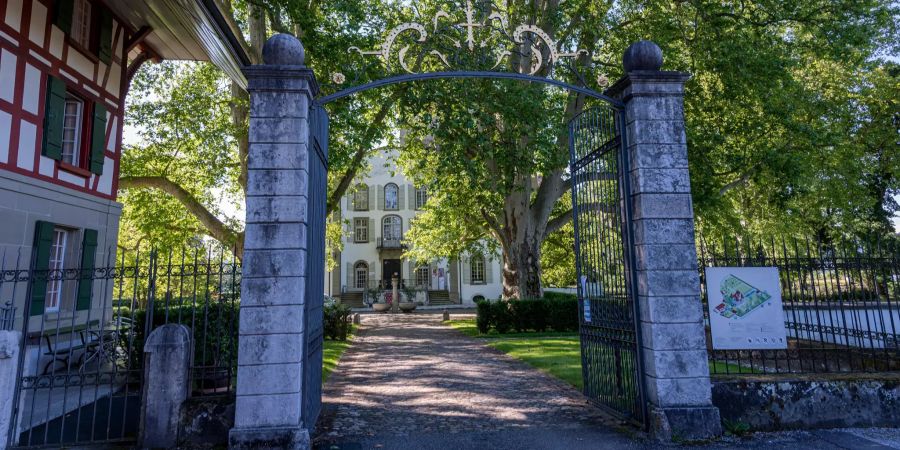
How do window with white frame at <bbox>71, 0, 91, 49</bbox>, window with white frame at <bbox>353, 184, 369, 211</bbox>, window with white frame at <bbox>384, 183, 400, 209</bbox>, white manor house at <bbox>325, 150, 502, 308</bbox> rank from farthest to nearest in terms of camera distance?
window with white frame at <bbox>384, 183, 400, 209</bbox> → window with white frame at <bbox>353, 184, 369, 211</bbox> → white manor house at <bbox>325, 150, 502, 308</bbox> → window with white frame at <bbox>71, 0, 91, 49</bbox>

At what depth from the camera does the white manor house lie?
35.4 metres

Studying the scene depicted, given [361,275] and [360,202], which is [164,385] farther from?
[360,202]

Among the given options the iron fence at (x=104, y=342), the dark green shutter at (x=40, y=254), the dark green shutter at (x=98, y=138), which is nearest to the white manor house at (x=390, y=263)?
the dark green shutter at (x=98, y=138)

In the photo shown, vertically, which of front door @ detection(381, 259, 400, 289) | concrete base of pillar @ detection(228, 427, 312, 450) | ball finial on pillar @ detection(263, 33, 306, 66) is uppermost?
ball finial on pillar @ detection(263, 33, 306, 66)

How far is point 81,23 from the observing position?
10258 mm

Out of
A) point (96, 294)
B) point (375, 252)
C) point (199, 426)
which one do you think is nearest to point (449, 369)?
point (199, 426)

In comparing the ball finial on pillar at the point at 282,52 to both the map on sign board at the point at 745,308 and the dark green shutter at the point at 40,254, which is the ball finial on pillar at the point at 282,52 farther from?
the dark green shutter at the point at 40,254

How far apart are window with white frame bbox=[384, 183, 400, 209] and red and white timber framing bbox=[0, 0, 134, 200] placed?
1065 inches

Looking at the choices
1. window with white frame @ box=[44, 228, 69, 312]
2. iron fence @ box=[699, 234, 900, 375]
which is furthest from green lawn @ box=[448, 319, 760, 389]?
window with white frame @ box=[44, 228, 69, 312]

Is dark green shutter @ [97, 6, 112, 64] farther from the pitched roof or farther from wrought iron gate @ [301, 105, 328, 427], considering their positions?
wrought iron gate @ [301, 105, 328, 427]

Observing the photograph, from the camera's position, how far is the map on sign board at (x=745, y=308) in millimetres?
5477

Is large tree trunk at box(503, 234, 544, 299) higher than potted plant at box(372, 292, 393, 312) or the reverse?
higher

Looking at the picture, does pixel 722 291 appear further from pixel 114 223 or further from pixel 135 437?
pixel 114 223

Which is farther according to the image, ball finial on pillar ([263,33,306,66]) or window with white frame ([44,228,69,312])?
window with white frame ([44,228,69,312])
